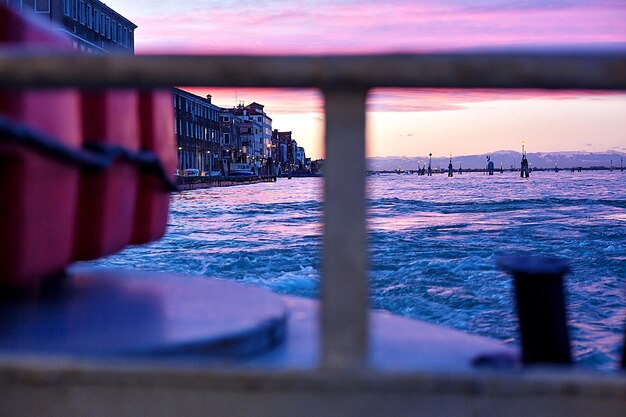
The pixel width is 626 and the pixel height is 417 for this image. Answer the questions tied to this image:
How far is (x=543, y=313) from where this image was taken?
198cm

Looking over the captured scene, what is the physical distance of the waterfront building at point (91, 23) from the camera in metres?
46.4

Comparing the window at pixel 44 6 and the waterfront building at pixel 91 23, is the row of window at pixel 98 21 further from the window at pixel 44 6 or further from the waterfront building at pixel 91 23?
the window at pixel 44 6

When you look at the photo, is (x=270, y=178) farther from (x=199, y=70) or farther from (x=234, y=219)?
(x=199, y=70)

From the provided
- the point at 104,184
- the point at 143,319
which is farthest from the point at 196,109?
the point at 143,319

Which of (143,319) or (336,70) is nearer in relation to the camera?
(336,70)

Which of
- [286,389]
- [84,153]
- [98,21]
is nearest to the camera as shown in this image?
[286,389]

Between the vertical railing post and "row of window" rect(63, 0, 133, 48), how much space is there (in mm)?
54232

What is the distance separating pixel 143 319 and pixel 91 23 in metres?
59.9

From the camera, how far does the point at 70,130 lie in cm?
222

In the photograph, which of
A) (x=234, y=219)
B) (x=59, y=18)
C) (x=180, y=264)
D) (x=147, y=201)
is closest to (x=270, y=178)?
(x=59, y=18)

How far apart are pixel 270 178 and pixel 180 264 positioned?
103905mm

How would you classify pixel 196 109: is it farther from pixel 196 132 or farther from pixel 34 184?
pixel 34 184

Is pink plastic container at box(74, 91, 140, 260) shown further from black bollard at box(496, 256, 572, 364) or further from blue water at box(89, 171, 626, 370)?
blue water at box(89, 171, 626, 370)

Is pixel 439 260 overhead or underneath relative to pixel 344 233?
underneath
